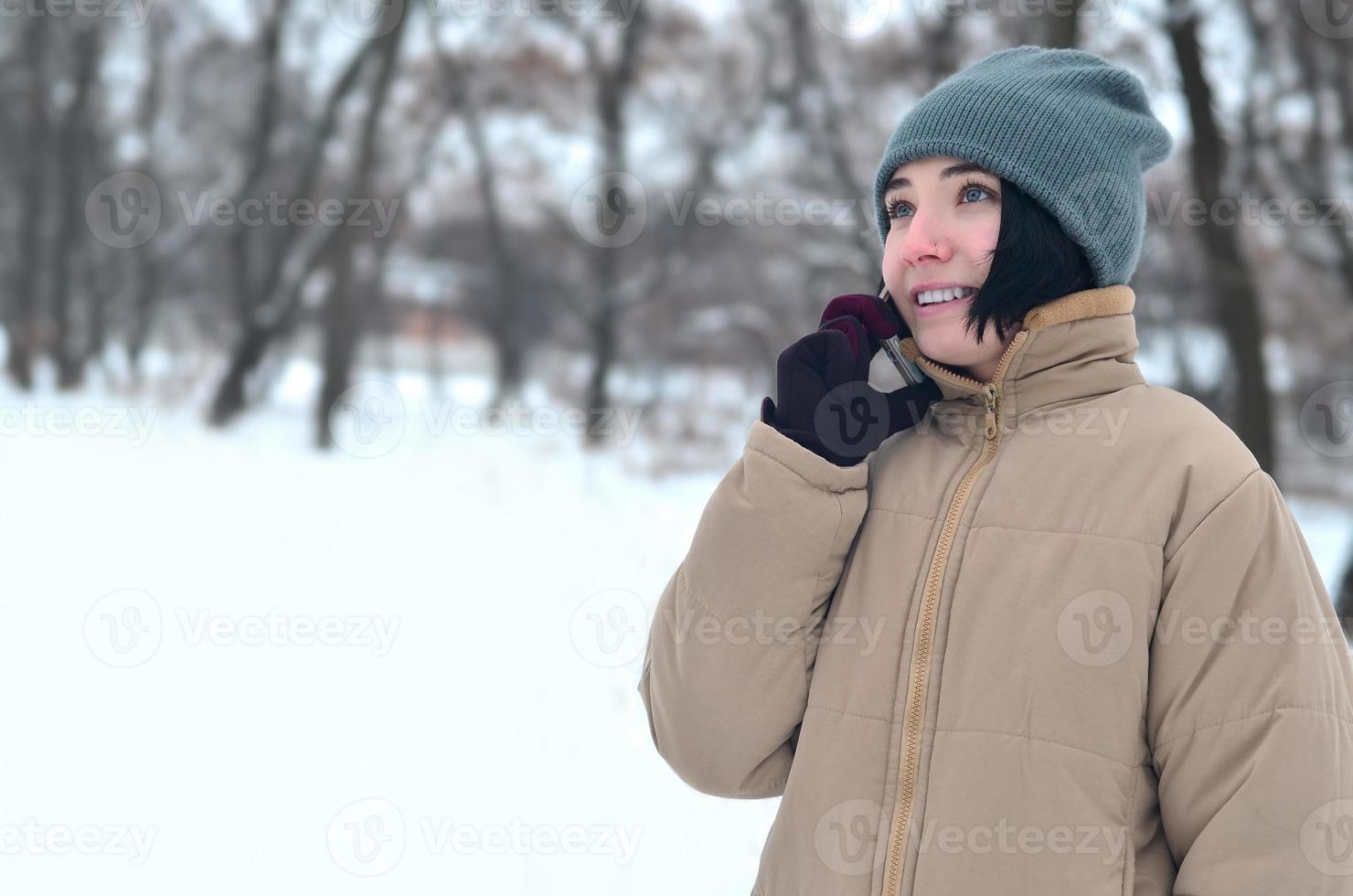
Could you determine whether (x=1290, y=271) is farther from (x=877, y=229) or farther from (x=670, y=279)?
(x=877, y=229)

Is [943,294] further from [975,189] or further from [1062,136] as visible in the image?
[1062,136]

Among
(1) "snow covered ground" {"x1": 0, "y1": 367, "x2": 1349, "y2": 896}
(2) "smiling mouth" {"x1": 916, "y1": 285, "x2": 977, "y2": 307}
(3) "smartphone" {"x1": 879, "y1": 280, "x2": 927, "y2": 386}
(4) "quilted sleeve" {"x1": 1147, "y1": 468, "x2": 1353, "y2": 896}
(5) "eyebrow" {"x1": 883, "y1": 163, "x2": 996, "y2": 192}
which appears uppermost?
(5) "eyebrow" {"x1": 883, "y1": 163, "x2": 996, "y2": 192}

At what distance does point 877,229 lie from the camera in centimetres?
156

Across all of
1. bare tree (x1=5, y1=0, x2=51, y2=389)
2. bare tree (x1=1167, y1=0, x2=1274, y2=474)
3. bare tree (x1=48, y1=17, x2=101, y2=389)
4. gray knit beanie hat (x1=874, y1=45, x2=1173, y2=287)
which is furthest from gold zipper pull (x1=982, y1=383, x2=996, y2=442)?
bare tree (x1=48, y1=17, x2=101, y2=389)

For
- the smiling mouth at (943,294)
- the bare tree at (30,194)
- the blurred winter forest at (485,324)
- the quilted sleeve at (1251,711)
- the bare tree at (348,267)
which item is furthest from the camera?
the bare tree at (30,194)

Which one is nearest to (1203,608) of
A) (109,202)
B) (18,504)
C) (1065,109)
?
(1065,109)

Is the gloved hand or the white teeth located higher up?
the white teeth

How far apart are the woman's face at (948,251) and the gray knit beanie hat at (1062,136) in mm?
36

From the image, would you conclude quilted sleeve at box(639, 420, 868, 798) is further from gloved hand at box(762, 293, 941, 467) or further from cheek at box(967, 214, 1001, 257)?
cheek at box(967, 214, 1001, 257)

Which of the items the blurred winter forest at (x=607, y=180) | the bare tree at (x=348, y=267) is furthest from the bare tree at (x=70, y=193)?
the bare tree at (x=348, y=267)

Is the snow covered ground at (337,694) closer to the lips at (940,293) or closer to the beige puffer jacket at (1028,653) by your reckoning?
the beige puffer jacket at (1028,653)

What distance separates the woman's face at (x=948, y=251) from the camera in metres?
1.35

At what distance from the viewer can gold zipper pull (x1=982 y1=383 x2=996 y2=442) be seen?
1.36 m

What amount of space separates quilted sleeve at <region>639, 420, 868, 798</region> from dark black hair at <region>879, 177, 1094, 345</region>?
0.27 metres
